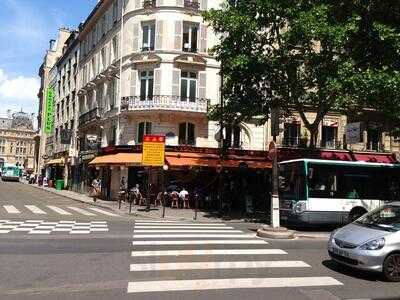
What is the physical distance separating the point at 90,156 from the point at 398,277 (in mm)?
31141

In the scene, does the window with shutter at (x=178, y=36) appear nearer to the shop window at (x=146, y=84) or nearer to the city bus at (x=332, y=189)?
the shop window at (x=146, y=84)

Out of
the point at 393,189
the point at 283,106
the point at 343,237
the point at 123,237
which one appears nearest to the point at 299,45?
the point at 283,106

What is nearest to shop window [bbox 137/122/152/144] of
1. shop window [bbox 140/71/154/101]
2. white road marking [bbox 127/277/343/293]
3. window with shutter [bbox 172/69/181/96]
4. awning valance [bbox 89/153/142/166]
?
awning valance [bbox 89/153/142/166]

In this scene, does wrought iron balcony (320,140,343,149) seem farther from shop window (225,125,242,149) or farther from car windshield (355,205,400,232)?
car windshield (355,205,400,232)

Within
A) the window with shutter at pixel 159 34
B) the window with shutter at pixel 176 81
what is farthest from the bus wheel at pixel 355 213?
the window with shutter at pixel 159 34

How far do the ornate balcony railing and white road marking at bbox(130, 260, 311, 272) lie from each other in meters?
19.7

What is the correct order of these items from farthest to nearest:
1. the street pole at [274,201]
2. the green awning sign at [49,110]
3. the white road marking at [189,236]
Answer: the green awning sign at [49,110]
the street pole at [274,201]
the white road marking at [189,236]

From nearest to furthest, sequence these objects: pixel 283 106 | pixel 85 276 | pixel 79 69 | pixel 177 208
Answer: pixel 85 276 → pixel 283 106 → pixel 177 208 → pixel 79 69

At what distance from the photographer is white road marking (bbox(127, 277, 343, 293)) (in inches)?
326

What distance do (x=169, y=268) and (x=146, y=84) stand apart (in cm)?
2245

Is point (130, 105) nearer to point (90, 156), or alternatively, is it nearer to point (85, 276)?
point (90, 156)

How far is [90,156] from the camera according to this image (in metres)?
38.4

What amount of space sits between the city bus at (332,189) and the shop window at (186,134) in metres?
12.0

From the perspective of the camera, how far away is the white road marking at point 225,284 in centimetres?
827
